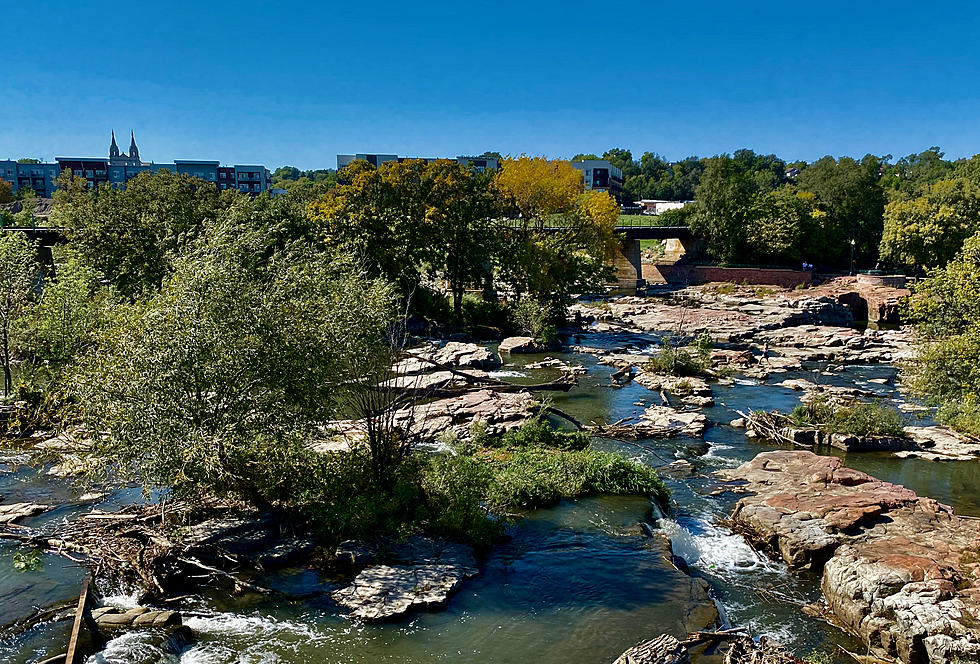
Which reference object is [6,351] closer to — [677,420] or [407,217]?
[677,420]

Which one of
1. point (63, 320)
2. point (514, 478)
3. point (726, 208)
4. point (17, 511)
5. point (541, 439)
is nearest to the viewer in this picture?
point (17, 511)

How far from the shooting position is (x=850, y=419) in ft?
89.3

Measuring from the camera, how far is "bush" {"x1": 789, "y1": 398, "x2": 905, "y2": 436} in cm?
2705

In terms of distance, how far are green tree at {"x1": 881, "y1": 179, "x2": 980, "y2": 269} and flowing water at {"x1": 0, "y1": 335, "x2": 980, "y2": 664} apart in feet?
164

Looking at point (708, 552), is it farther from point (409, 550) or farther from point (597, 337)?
point (597, 337)

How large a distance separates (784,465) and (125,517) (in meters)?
18.6

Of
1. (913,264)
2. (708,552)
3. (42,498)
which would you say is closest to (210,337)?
(42,498)

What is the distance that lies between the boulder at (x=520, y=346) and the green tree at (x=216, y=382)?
26305mm

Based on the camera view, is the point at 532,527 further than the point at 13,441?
No

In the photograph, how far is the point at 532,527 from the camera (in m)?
19.3

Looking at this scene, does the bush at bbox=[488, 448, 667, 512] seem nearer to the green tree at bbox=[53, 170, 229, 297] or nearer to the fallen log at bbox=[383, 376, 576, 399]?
the fallen log at bbox=[383, 376, 576, 399]

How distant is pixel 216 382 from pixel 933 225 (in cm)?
6615

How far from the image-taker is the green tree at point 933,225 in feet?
210

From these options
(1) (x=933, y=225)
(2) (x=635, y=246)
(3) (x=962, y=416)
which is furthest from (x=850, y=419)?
(2) (x=635, y=246)
